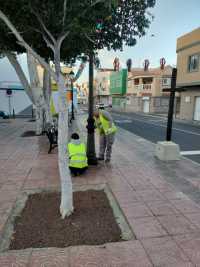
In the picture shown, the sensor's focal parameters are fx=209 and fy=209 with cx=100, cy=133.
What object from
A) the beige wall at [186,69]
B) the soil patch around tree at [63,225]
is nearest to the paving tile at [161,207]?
the soil patch around tree at [63,225]

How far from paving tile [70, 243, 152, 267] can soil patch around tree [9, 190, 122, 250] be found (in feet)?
0.42

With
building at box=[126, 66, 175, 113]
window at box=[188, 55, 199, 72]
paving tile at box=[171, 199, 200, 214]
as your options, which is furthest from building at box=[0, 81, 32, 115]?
paving tile at box=[171, 199, 200, 214]

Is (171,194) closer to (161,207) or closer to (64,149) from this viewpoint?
(161,207)

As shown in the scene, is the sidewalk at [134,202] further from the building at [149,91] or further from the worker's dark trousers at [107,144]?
the building at [149,91]

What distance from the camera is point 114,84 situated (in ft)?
147

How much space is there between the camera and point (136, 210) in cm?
337

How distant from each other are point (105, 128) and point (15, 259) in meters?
3.78

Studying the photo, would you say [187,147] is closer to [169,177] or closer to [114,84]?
[169,177]

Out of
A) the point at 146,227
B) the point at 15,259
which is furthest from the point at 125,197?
the point at 15,259

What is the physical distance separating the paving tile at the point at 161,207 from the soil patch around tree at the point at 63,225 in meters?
0.71

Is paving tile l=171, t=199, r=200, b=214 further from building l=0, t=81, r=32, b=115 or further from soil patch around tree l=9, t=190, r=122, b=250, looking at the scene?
building l=0, t=81, r=32, b=115

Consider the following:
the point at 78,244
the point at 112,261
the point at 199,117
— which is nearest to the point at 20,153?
the point at 78,244

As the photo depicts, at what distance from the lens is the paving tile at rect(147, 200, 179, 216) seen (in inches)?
131

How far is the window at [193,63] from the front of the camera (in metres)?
18.4
